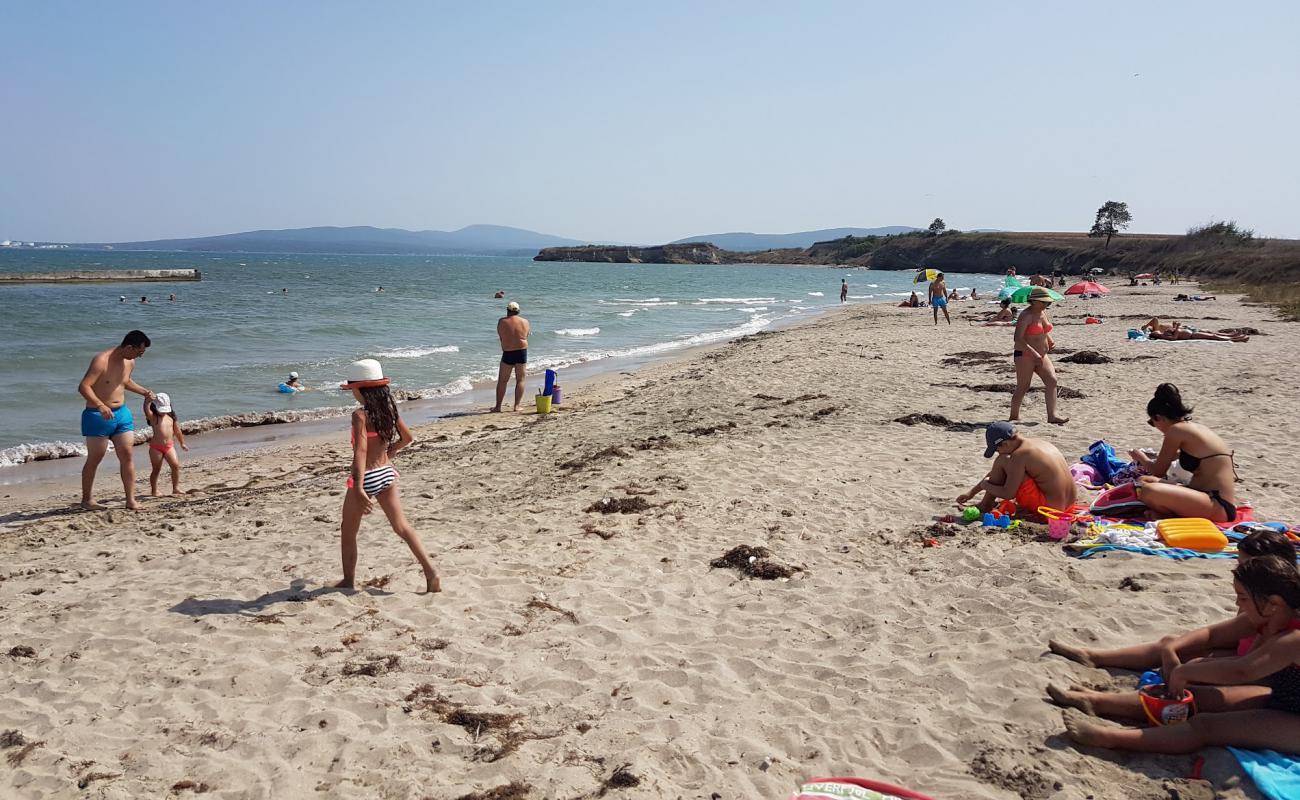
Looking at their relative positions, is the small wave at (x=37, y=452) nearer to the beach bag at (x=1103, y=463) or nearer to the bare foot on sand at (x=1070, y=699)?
the bare foot on sand at (x=1070, y=699)

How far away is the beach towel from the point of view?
308 cm

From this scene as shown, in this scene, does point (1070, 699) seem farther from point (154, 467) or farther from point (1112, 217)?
point (1112, 217)

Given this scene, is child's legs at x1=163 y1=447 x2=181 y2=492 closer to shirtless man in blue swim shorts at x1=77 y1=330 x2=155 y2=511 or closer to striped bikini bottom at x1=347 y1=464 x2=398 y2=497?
shirtless man in blue swim shorts at x1=77 y1=330 x2=155 y2=511

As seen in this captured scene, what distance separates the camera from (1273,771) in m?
3.18

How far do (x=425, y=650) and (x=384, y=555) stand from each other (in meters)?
1.68

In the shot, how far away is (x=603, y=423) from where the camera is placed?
38.4ft

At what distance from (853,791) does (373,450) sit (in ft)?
11.2

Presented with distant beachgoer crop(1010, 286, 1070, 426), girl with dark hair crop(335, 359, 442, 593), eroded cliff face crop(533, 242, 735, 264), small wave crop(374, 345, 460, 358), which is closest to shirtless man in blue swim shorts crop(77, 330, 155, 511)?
girl with dark hair crop(335, 359, 442, 593)

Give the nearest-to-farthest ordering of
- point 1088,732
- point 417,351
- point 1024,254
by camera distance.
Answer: point 1088,732 → point 417,351 → point 1024,254

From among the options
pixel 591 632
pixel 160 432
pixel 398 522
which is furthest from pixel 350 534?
pixel 160 432

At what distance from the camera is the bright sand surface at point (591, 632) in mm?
3592

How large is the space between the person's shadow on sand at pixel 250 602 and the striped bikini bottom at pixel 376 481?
77cm

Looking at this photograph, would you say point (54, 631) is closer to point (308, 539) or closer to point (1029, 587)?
point (308, 539)

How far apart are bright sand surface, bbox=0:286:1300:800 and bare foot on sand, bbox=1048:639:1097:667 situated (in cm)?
4
